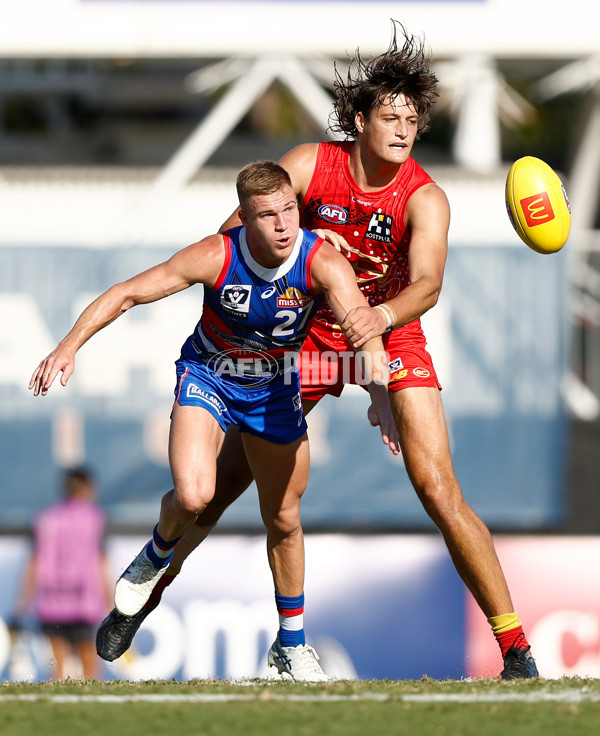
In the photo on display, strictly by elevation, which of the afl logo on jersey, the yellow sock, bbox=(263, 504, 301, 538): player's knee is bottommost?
the yellow sock

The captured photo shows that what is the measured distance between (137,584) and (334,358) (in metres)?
1.64

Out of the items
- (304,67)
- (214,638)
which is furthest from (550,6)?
(214,638)

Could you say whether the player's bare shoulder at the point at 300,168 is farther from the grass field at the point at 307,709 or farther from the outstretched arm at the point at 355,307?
the grass field at the point at 307,709

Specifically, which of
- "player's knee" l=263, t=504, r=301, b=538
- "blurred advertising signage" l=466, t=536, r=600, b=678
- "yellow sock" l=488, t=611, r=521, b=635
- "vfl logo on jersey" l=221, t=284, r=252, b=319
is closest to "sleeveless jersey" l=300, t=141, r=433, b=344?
"vfl logo on jersey" l=221, t=284, r=252, b=319

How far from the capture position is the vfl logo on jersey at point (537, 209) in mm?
Result: 6719

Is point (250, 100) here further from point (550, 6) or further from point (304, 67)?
point (550, 6)

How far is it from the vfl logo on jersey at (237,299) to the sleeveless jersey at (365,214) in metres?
0.70

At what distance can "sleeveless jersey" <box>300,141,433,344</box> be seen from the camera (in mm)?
6445

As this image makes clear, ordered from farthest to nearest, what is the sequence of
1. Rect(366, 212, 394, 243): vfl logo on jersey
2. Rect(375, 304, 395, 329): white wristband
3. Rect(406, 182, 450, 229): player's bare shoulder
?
Rect(366, 212, 394, 243): vfl logo on jersey < Rect(406, 182, 450, 229): player's bare shoulder < Rect(375, 304, 395, 329): white wristband

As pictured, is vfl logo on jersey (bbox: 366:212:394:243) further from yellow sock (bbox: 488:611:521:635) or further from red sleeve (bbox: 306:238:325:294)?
yellow sock (bbox: 488:611:521:635)

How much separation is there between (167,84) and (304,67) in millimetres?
9752

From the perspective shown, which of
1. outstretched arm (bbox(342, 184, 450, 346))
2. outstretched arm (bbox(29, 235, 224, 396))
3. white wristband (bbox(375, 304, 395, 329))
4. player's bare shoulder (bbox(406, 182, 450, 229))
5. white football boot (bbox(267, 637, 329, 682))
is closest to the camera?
outstretched arm (bbox(342, 184, 450, 346))

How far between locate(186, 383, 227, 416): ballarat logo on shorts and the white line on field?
4.80ft

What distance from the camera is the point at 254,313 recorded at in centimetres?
614
